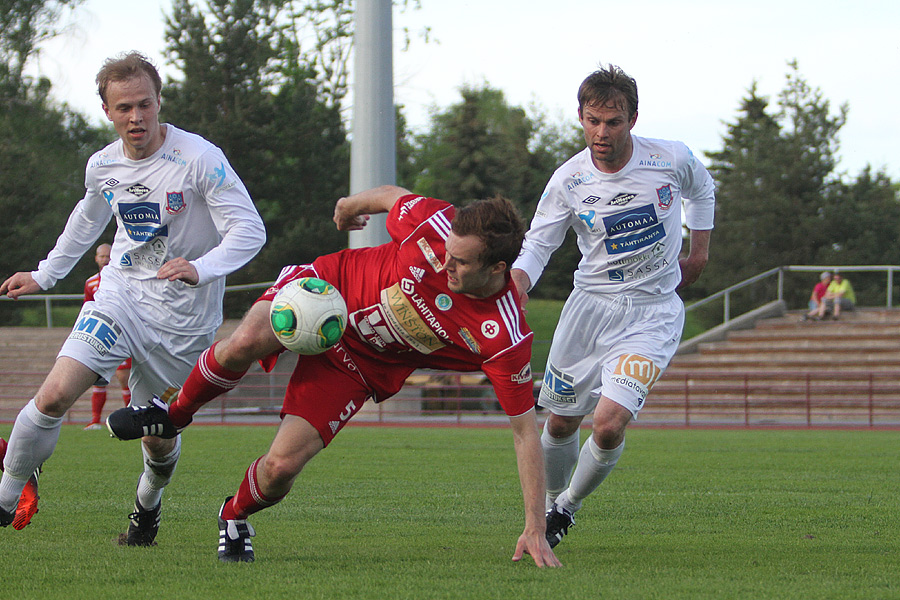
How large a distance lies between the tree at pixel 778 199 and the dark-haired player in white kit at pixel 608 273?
118ft

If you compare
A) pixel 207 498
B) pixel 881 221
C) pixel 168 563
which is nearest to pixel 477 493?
pixel 207 498

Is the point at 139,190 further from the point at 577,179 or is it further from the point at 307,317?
the point at 577,179

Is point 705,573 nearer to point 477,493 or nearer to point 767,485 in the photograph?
point 477,493

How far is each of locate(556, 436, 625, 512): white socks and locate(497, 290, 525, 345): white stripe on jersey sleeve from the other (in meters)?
1.37

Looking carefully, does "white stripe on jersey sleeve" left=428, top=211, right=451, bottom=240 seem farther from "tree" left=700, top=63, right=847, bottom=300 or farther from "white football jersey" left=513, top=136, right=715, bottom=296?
"tree" left=700, top=63, right=847, bottom=300

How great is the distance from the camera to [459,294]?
465 cm

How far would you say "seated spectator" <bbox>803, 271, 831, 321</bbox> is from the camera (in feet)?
88.0

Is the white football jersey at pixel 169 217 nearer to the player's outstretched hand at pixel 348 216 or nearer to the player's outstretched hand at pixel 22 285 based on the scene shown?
the player's outstretched hand at pixel 22 285

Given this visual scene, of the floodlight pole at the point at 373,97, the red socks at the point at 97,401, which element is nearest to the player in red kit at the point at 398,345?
the floodlight pole at the point at 373,97

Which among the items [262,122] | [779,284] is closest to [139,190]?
[779,284]

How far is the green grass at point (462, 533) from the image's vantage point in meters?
4.20

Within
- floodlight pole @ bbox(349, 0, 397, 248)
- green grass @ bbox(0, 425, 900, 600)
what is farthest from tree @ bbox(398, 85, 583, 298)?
green grass @ bbox(0, 425, 900, 600)

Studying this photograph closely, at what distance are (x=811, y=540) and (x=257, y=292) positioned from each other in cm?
2834

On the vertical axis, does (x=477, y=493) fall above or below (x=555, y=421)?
below
